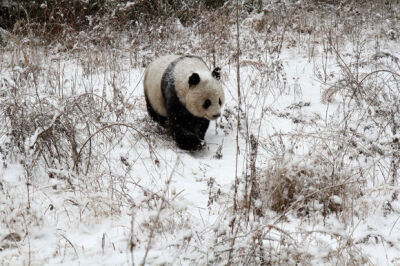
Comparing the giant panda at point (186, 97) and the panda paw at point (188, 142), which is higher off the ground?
the giant panda at point (186, 97)

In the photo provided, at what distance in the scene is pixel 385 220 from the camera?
9.78 ft

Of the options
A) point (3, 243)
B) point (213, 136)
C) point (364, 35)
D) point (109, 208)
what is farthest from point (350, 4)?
point (3, 243)

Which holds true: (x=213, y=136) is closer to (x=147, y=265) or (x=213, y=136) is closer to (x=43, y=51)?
(x=147, y=265)

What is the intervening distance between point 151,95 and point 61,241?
9.70 feet

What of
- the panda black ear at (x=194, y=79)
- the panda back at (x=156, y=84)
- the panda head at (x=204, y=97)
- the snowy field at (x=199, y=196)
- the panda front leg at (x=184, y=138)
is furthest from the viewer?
the panda back at (x=156, y=84)

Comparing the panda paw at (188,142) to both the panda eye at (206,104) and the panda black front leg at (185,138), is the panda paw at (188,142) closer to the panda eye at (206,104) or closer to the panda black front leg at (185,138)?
the panda black front leg at (185,138)

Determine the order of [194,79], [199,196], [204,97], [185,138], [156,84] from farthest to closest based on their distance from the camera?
[156,84]
[185,138]
[204,97]
[194,79]
[199,196]

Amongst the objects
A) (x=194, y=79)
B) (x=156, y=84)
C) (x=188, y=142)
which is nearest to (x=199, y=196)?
(x=188, y=142)

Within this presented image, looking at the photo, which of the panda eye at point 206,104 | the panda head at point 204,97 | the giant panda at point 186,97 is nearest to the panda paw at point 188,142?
the giant panda at point 186,97

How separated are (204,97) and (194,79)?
273 millimetres

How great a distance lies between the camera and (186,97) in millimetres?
4852

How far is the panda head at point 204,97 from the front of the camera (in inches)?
188

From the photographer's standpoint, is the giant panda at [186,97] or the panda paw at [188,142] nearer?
the giant panda at [186,97]

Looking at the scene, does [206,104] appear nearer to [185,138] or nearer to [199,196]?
[185,138]
